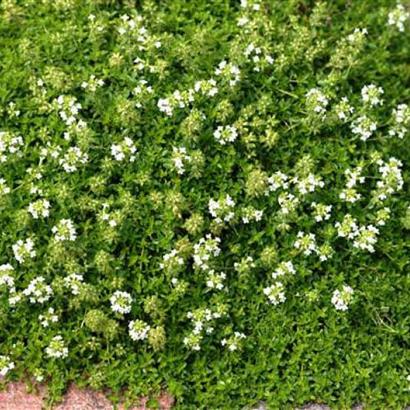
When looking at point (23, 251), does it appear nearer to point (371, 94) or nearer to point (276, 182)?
point (276, 182)

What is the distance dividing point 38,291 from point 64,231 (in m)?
0.41

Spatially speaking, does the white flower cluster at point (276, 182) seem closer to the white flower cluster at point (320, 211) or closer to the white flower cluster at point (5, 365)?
the white flower cluster at point (320, 211)

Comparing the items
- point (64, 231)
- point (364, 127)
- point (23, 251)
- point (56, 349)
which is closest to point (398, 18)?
point (364, 127)

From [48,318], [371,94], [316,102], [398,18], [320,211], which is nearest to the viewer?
[48,318]

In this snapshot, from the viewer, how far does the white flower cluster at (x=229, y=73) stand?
5.64 meters

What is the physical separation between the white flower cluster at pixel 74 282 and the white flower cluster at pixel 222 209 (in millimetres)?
976

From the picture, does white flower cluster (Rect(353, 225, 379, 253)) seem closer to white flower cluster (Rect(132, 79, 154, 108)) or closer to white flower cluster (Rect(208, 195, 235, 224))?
white flower cluster (Rect(208, 195, 235, 224))

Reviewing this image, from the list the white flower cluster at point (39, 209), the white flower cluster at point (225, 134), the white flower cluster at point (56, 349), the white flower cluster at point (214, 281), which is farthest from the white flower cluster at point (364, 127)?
the white flower cluster at point (56, 349)

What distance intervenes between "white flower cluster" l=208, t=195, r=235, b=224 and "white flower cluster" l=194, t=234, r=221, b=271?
6.1 inches

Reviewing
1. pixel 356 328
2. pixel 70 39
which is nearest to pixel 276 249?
pixel 356 328

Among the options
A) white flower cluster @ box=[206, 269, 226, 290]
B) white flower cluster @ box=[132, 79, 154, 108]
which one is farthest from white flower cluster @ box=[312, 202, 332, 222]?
white flower cluster @ box=[132, 79, 154, 108]

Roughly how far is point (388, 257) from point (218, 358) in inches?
54.4

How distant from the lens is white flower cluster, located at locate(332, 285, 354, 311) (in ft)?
17.0

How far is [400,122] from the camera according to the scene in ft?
19.0
